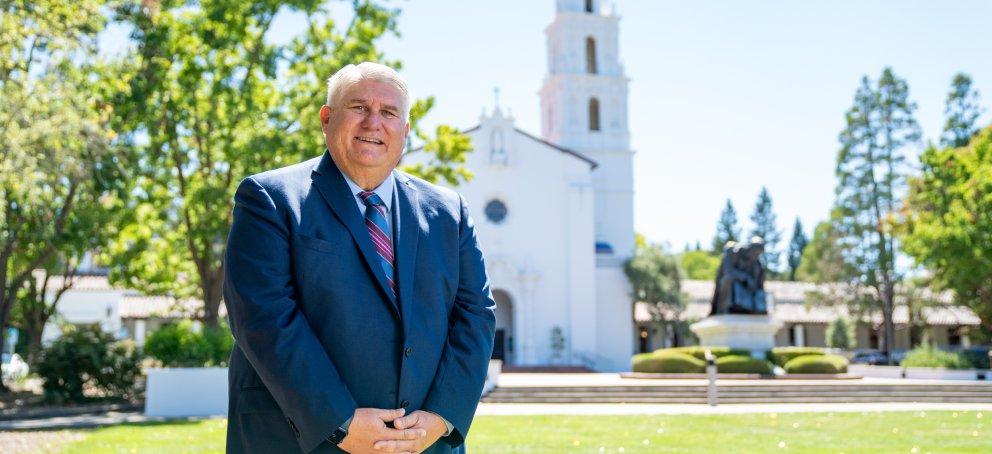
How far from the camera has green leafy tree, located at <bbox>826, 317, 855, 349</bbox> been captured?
55062mm

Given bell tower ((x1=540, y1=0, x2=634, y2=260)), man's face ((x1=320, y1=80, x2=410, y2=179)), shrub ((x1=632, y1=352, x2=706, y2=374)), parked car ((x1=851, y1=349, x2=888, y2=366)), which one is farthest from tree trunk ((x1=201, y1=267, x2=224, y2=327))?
parked car ((x1=851, y1=349, x2=888, y2=366))

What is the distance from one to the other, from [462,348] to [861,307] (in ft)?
161

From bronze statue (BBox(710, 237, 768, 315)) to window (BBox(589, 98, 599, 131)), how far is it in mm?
24411

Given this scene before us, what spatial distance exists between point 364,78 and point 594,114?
160 ft

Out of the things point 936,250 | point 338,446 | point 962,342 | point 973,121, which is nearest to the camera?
point 338,446

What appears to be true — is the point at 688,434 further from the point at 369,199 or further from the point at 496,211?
the point at 496,211

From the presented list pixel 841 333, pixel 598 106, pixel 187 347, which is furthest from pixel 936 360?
pixel 841 333

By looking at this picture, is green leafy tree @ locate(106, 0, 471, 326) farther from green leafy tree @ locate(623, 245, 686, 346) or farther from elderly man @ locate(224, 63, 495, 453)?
green leafy tree @ locate(623, 245, 686, 346)

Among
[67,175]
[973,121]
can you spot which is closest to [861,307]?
[973,121]

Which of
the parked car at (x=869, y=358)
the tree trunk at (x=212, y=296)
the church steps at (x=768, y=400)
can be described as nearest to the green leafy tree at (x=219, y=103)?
the tree trunk at (x=212, y=296)

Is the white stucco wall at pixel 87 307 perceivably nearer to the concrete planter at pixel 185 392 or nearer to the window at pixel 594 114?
the window at pixel 594 114

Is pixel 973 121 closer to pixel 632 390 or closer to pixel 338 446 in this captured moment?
pixel 632 390

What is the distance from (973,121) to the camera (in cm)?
4425

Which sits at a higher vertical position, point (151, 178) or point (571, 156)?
point (571, 156)
